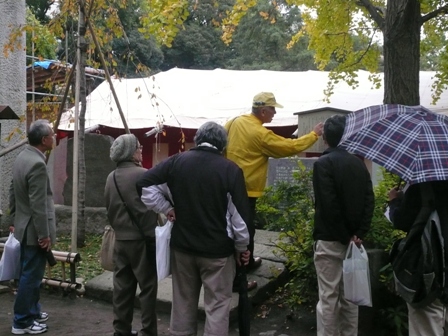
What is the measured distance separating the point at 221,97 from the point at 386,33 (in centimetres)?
1094

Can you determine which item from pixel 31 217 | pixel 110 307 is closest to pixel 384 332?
pixel 110 307

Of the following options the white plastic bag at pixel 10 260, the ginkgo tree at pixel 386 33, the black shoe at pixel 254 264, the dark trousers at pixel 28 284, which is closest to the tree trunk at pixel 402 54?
the ginkgo tree at pixel 386 33

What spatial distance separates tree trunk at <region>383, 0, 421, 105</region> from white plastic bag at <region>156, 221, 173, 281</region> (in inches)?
160

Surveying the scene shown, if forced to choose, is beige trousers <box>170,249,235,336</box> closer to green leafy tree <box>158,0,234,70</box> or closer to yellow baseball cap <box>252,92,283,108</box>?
yellow baseball cap <box>252,92,283,108</box>

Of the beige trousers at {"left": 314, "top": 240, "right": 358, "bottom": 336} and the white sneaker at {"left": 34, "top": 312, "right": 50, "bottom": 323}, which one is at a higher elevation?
the beige trousers at {"left": 314, "top": 240, "right": 358, "bottom": 336}

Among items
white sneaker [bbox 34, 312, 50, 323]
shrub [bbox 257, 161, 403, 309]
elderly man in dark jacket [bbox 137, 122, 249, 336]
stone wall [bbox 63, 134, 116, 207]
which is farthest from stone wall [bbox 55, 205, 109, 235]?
elderly man in dark jacket [bbox 137, 122, 249, 336]

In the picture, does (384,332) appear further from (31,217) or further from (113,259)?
(31,217)

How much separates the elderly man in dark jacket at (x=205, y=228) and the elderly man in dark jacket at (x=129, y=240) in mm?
563

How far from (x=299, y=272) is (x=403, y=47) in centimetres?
334

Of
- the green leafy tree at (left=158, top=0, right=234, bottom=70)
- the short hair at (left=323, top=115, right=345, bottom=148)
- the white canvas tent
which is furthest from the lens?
the green leafy tree at (left=158, top=0, right=234, bottom=70)

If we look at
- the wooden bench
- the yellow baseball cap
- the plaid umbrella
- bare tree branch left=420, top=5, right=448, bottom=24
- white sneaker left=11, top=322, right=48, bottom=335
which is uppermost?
bare tree branch left=420, top=5, right=448, bottom=24

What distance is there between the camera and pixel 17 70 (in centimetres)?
916

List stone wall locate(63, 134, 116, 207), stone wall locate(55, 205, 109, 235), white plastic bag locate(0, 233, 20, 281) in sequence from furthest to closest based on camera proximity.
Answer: stone wall locate(63, 134, 116, 207) → stone wall locate(55, 205, 109, 235) → white plastic bag locate(0, 233, 20, 281)

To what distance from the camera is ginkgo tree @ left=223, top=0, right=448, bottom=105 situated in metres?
7.32
